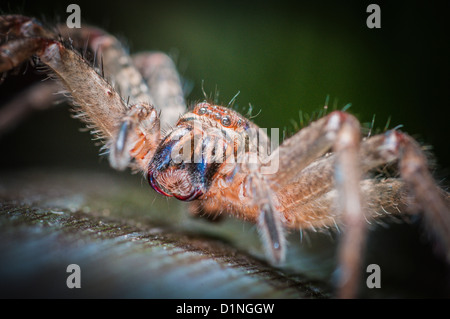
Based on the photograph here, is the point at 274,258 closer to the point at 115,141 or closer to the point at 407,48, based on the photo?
the point at 115,141

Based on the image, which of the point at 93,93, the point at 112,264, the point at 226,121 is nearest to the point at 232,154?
the point at 226,121

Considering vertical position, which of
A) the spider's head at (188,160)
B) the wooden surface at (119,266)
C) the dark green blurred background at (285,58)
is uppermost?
the dark green blurred background at (285,58)

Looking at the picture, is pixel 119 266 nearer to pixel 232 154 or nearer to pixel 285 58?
pixel 232 154

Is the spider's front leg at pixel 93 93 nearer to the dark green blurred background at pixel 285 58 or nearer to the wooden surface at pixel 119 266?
the wooden surface at pixel 119 266

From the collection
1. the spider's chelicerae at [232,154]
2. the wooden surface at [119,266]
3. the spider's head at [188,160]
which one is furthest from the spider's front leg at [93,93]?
the wooden surface at [119,266]

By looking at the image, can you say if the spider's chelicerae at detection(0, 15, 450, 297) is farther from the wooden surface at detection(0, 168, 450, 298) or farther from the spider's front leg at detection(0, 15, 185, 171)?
the wooden surface at detection(0, 168, 450, 298)

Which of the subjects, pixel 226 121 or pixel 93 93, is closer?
pixel 93 93
